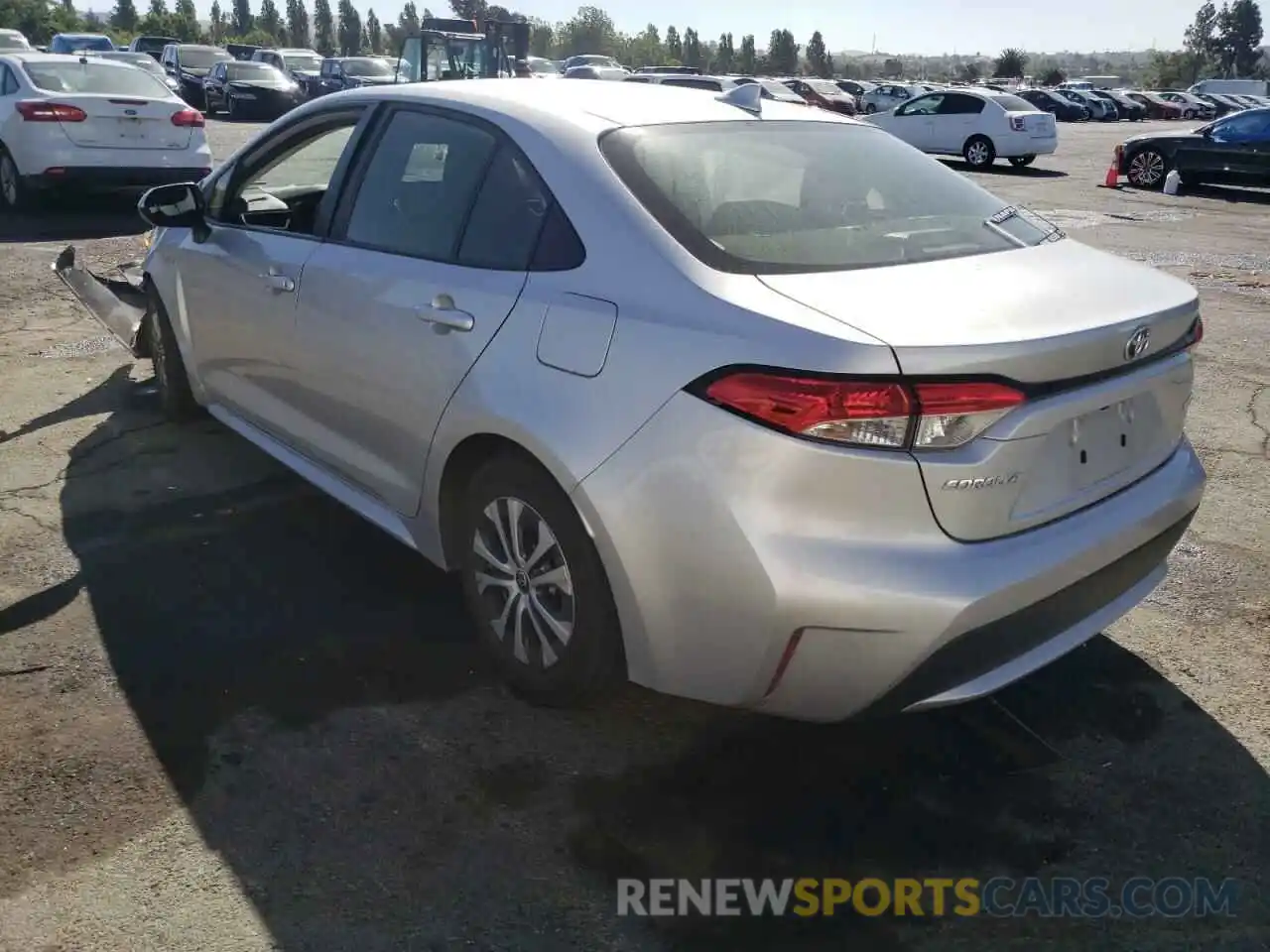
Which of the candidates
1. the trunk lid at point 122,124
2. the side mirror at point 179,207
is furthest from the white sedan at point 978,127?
the side mirror at point 179,207

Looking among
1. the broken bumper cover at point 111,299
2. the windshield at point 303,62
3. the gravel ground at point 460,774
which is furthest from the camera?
the windshield at point 303,62

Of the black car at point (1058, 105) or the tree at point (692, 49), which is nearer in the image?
the black car at point (1058, 105)

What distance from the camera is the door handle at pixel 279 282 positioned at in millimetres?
4023

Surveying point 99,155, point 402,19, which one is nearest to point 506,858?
point 99,155

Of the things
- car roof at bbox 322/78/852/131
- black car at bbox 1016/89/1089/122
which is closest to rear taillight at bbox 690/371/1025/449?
car roof at bbox 322/78/852/131

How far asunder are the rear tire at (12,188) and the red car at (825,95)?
82.5ft

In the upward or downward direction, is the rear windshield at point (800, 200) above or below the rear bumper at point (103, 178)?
above

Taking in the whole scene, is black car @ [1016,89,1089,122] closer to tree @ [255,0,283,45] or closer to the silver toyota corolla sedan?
the silver toyota corolla sedan

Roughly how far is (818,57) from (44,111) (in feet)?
349

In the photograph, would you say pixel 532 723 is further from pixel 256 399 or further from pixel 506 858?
pixel 256 399

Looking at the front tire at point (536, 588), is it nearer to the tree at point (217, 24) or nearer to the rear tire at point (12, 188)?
the rear tire at point (12, 188)

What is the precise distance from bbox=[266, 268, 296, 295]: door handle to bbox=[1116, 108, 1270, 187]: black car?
714 inches

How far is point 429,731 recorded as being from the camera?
3.18 m

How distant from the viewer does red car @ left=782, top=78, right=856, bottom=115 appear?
35281mm
